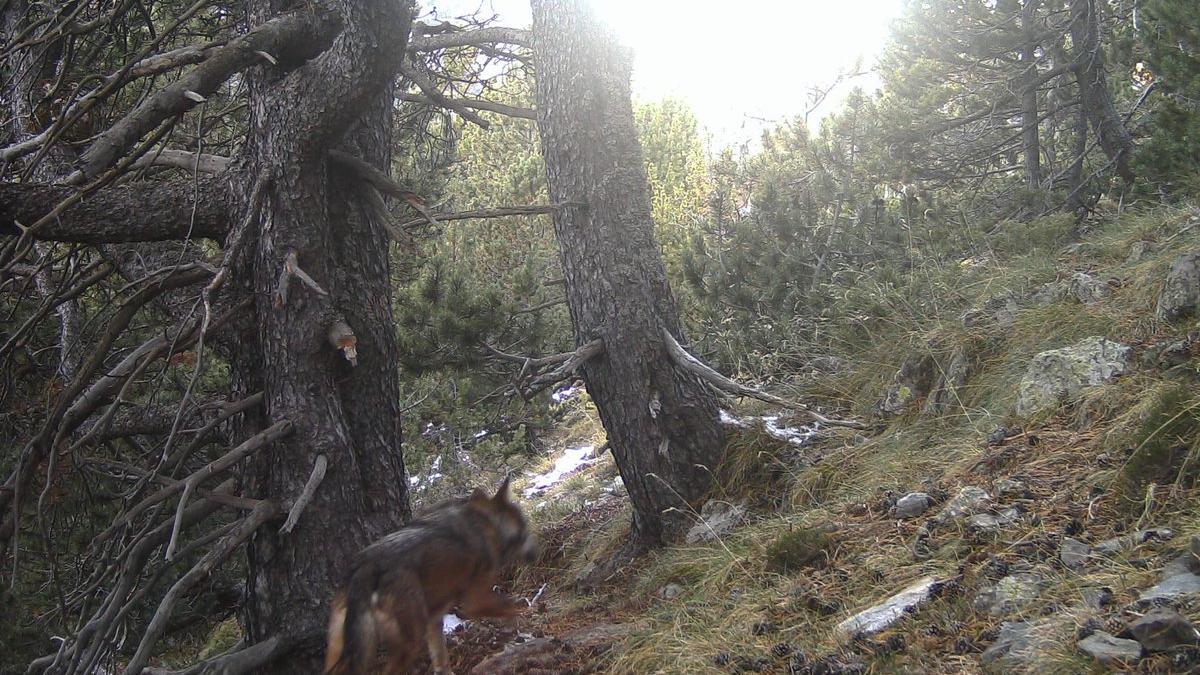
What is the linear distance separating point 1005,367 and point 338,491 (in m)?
3.45

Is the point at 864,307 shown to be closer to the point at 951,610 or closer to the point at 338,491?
the point at 951,610

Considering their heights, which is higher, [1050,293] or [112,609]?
[1050,293]

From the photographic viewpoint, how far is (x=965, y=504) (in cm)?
366

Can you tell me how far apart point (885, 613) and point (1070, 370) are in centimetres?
190

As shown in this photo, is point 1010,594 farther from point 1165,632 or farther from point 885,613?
point 1165,632

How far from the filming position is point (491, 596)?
7.44 ft

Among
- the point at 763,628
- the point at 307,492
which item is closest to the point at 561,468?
the point at 763,628

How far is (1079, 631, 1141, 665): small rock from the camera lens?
2316mm

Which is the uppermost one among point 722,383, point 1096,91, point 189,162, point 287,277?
point 1096,91

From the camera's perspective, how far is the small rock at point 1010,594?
2869 mm

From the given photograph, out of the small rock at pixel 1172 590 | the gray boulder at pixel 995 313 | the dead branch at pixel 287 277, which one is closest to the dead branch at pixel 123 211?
the dead branch at pixel 287 277

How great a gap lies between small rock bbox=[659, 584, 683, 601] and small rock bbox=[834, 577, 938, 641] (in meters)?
1.28

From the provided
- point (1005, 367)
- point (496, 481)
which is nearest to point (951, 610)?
point (1005, 367)

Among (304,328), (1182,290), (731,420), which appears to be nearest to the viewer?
(304,328)
